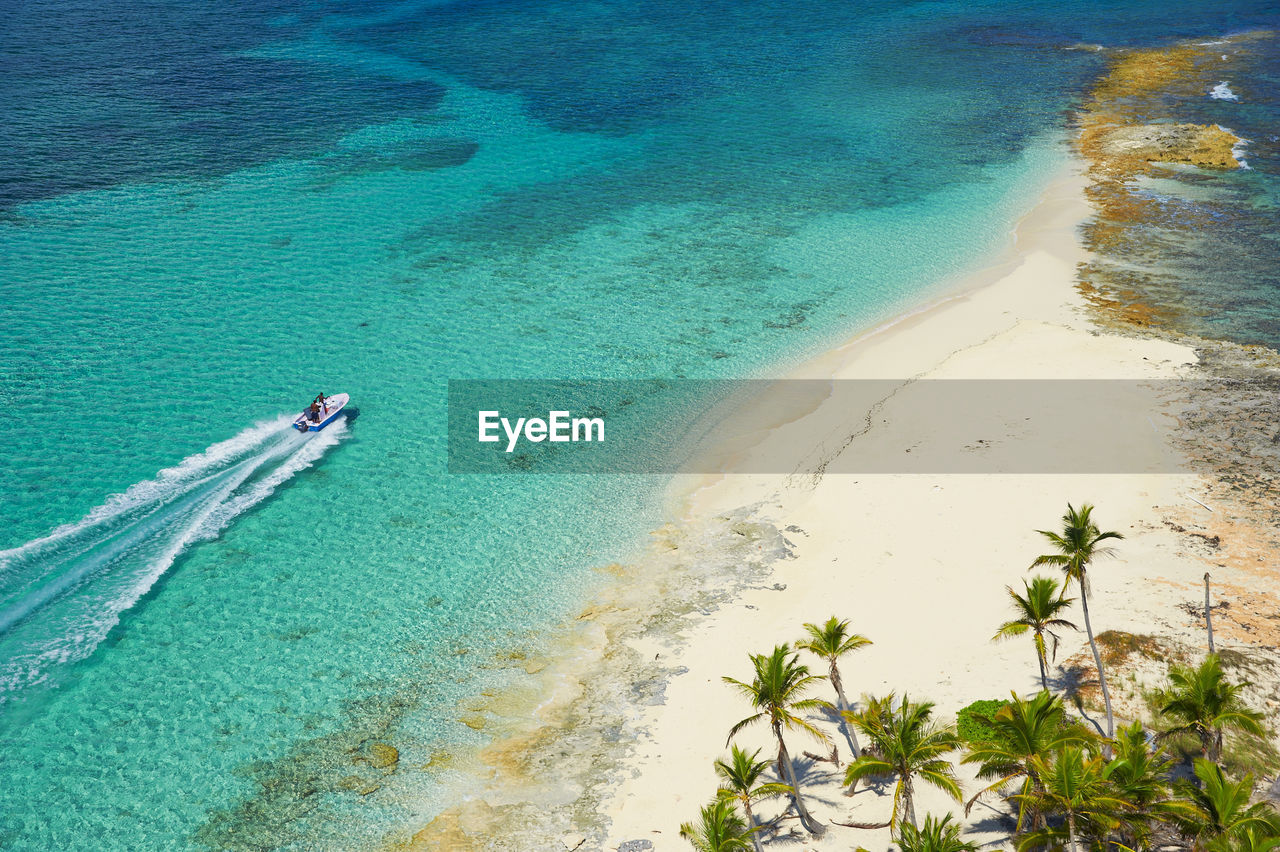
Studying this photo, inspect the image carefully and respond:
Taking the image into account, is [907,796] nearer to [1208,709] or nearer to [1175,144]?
[1208,709]

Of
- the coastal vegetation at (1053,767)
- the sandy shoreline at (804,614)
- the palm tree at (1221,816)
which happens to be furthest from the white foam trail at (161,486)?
the palm tree at (1221,816)

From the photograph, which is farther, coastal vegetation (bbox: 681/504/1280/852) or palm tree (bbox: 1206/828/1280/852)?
coastal vegetation (bbox: 681/504/1280/852)

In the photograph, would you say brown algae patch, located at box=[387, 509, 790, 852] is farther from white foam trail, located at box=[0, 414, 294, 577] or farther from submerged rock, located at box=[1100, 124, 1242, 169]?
submerged rock, located at box=[1100, 124, 1242, 169]

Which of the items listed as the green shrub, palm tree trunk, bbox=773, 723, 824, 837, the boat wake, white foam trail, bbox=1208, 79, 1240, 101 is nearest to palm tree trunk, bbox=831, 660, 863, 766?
palm tree trunk, bbox=773, 723, 824, 837

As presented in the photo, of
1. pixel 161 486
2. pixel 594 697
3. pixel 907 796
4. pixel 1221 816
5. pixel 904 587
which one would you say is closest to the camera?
pixel 1221 816

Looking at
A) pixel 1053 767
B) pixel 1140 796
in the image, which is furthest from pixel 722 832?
pixel 1140 796

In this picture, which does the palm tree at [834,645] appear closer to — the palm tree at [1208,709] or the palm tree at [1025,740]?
the palm tree at [1025,740]

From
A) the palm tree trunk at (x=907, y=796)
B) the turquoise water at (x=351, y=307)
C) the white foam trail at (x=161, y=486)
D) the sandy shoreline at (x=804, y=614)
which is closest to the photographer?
the palm tree trunk at (x=907, y=796)
